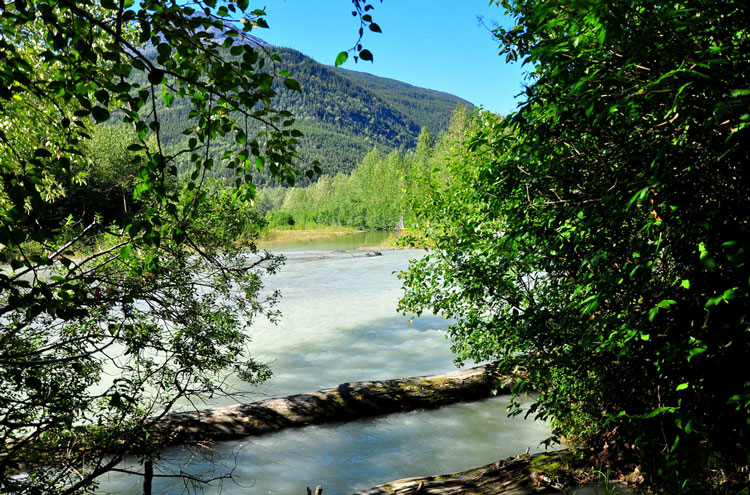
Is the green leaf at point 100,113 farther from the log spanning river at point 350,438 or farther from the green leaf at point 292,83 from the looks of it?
the log spanning river at point 350,438

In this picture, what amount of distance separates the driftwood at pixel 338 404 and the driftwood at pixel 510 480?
2041 mm

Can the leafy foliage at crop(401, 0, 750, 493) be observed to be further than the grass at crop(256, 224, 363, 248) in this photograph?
No

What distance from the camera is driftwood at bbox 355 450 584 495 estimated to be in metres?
5.32

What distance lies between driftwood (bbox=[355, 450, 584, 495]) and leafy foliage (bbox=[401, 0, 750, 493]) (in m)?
0.93

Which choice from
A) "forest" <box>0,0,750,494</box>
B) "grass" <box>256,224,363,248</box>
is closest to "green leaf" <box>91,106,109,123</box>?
"forest" <box>0,0,750,494</box>

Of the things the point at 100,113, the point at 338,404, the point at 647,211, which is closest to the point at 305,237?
the point at 338,404

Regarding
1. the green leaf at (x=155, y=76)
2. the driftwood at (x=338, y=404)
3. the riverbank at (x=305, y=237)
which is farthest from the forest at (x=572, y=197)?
the riverbank at (x=305, y=237)

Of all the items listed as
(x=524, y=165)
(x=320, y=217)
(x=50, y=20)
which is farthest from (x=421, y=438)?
(x=320, y=217)

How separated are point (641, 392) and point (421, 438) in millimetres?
4906

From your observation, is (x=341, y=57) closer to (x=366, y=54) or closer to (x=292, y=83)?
(x=366, y=54)

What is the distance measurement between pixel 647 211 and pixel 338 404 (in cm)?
676

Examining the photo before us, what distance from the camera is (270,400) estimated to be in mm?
9047

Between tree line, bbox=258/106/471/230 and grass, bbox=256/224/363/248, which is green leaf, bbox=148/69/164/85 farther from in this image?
tree line, bbox=258/106/471/230

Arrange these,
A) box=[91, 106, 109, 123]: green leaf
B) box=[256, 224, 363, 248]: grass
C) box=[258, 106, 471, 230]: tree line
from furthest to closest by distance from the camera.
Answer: box=[258, 106, 471, 230]: tree line, box=[256, 224, 363, 248]: grass, box=[91, 106, 109, 123]: green leaf
